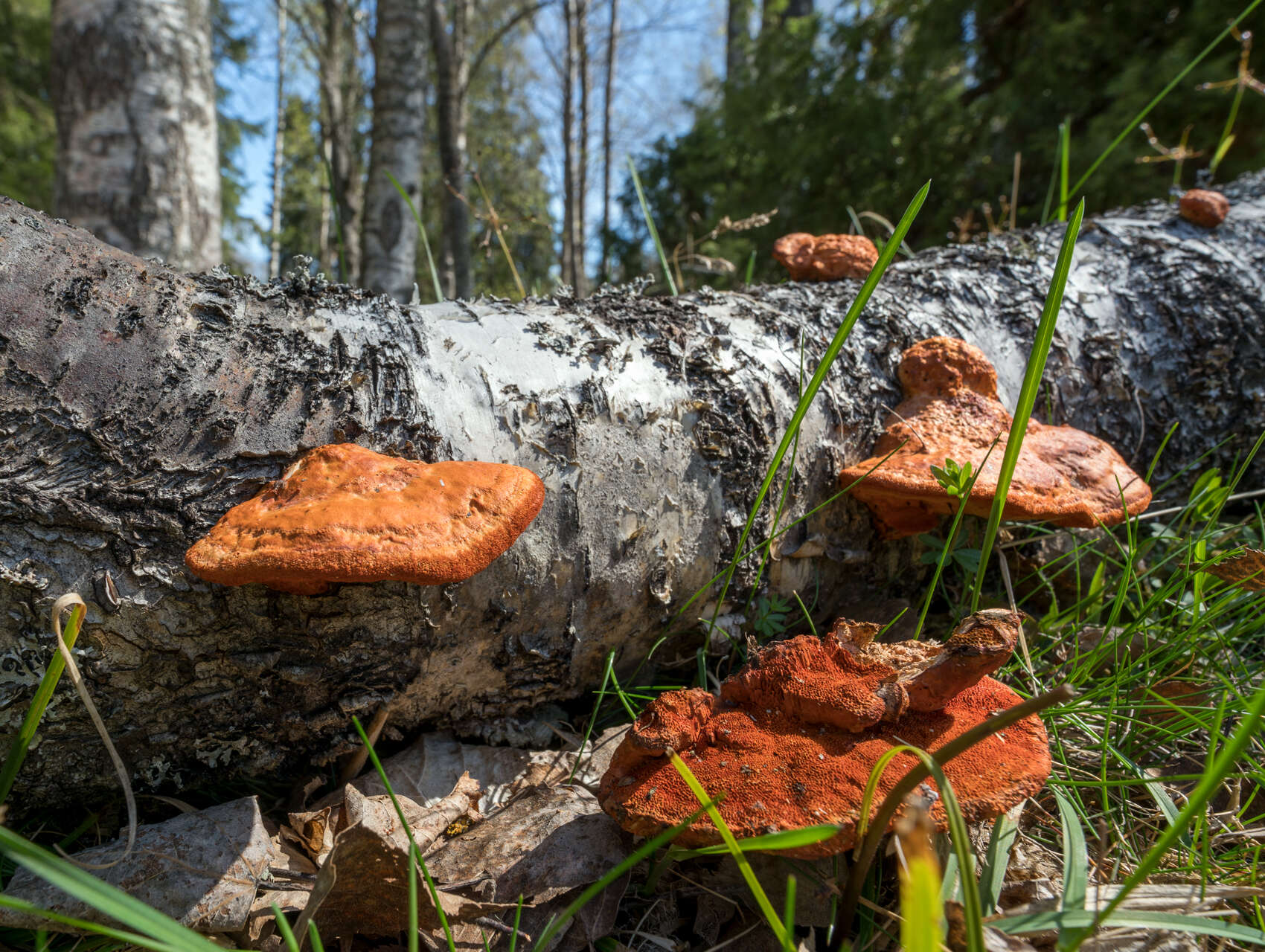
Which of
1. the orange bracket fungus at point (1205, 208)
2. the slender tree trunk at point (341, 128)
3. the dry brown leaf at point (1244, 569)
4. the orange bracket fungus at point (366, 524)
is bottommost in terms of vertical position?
the dry brown leaf at point (1244, 569)

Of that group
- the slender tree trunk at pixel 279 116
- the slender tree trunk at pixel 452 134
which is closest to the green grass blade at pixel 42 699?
the slender tree trunk at pixel 452 134

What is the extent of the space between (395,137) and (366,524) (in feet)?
25.2

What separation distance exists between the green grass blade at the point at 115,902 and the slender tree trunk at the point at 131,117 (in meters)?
5.45

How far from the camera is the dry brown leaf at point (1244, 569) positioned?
1847 millimetres

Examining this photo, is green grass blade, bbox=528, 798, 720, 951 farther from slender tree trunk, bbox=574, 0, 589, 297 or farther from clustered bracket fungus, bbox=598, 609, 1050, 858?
slender tree trunk, bbox=574, 0, 589, 297

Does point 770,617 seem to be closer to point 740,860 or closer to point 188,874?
point 740,860

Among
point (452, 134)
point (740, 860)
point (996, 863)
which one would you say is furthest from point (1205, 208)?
point (452, 134)

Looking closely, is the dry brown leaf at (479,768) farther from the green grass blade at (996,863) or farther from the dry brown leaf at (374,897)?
the green grass blade at (996,863)

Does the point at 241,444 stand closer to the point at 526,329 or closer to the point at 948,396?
the point at 526,329

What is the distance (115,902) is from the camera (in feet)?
2.91

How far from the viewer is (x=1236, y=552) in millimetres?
1968

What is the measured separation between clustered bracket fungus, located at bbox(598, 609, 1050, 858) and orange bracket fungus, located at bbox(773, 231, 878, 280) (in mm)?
1811

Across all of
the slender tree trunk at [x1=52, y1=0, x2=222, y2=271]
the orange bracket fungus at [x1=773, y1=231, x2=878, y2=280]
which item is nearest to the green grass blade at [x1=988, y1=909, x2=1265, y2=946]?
the orange bracket fungus at [x1=773, y1=231, x2=878, y2=280]

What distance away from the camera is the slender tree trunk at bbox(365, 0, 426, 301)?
296 inches
